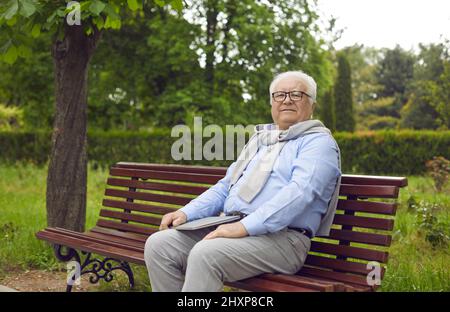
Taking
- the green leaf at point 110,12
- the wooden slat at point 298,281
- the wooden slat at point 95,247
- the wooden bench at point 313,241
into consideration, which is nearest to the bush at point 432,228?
the wooden bench at point 313,241

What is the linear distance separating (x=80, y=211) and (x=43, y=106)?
1605 cm

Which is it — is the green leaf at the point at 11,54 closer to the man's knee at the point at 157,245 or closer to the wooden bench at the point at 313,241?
the wooden bench at the point at 313,241

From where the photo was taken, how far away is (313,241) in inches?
137

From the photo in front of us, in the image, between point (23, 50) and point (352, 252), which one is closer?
point (352, 252)

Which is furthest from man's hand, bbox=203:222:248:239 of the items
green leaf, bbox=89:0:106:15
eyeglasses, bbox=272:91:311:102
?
green leaf, bbox=89:0:106:15

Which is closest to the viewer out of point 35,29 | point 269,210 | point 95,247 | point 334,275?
point 269,210

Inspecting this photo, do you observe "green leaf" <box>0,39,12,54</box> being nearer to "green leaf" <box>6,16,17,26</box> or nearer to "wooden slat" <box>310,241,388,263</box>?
"green leaf" <box>6,16,17,26</box>

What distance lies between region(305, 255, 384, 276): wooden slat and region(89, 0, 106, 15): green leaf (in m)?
2.19

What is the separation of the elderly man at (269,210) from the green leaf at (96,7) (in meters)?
1.41

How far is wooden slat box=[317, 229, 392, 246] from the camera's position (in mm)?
3072

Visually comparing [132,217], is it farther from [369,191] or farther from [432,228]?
[432,228]

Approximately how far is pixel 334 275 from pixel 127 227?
6.43 feet

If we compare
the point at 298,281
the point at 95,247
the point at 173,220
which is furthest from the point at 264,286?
the point at 95,247

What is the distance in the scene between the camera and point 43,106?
2048 centimetres
